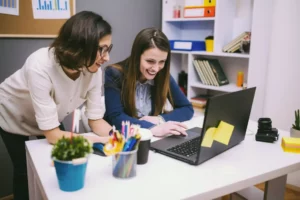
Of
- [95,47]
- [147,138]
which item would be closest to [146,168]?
[147,138]

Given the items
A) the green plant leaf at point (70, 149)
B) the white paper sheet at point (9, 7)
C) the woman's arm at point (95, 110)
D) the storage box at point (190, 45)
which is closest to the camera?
the green plant leaf at point (70, 149)

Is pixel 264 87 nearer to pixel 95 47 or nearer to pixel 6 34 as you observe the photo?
pixel 95 47

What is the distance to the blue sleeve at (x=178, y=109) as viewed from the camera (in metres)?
1.76

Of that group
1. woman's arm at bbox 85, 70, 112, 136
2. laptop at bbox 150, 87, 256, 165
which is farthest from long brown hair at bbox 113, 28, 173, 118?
laptop at bbox 150, 87, 256, 165

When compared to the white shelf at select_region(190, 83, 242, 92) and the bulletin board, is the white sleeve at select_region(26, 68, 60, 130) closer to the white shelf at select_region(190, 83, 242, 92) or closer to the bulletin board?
the bulletin board

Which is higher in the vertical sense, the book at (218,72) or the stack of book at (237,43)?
the stack of book at (237,43)

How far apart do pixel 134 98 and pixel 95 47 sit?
0.59 meters

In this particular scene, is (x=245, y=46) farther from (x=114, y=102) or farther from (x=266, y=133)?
(x=114, y=102)

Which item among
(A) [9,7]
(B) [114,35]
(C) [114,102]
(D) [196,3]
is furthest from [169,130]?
(D) [196,3]

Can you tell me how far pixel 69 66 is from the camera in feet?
3.96

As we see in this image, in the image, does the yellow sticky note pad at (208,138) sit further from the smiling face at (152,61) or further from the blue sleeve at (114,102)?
the smiling face at (152,61)

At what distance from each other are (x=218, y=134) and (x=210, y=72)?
1860 millimetres

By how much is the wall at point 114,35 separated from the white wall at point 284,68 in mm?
1318

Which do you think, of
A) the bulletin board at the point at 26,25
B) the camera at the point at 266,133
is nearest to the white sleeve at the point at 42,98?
the camera at the point at 266,133
